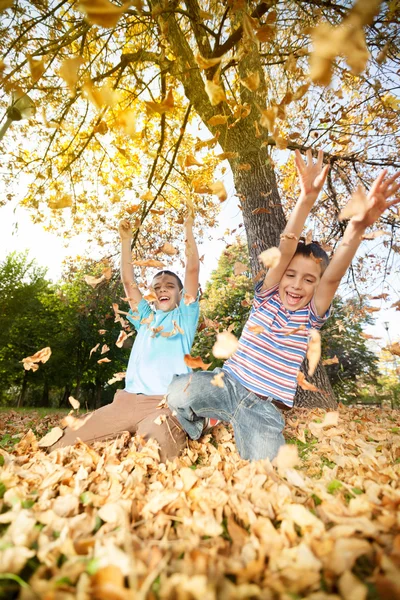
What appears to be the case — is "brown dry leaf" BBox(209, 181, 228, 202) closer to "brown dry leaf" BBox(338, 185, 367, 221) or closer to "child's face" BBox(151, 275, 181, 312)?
"brown dry leaf" BBox(338, 185, 367, 221)

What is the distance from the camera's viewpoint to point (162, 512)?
3.70 ft

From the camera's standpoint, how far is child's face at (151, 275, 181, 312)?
9.24ft

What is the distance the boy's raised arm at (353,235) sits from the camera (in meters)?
1.68

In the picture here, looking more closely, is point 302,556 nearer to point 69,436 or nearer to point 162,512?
point 162,512

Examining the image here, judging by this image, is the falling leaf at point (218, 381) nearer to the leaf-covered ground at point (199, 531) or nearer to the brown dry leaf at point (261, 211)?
the leaf-covered ground at point (199, 531)

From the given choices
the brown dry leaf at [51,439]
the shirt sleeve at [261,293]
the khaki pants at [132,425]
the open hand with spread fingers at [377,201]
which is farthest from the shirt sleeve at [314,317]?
the brown dry leaf at [51,439]

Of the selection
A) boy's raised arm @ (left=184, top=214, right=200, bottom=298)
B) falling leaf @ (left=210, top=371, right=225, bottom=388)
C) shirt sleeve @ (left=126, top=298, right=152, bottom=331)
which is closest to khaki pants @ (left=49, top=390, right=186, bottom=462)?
falling leaf @ (left=210, top=371, right=225, bottom=388)

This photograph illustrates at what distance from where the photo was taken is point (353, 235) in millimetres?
1807

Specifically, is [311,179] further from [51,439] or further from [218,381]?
[51,439]

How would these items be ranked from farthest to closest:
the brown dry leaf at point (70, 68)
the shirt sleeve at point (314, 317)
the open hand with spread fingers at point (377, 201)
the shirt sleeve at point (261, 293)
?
the shirt sleeve at point (261, 293), the shirt sleeve at point (314, 317), the open hand with spread fingers at point (377, 201), the brown dry leaf at point (70, 68)

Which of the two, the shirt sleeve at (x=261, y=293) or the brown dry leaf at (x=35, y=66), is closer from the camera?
the brown dry leaf at (x=35, y=66)

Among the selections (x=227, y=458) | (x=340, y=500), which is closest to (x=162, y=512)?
(x=340, y=500)

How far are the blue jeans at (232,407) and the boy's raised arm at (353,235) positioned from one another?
28.2 inches

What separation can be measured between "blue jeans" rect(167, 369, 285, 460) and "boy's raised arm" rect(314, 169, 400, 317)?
0.72 m
